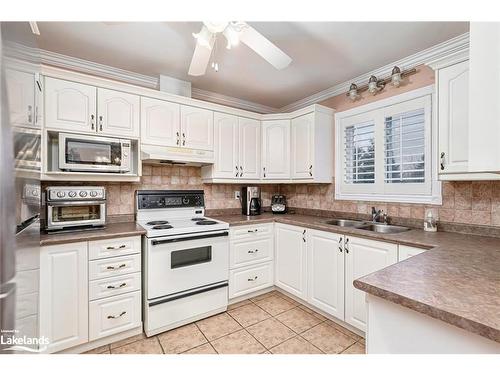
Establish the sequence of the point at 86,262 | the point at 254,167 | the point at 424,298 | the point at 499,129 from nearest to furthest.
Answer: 1. the point at 499,129
2. the point at 424,298
3. the point at 86,262
4. the point at 254,167

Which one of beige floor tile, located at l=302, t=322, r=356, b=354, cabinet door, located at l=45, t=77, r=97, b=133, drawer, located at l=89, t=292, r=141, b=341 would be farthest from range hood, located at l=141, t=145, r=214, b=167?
beige floor tile, located at l=302, t=322, r=356, b=354

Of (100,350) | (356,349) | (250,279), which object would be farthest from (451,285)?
(100,350)

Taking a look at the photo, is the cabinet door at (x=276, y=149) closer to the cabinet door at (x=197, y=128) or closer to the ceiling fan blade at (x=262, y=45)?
the cabinet door at (x=197, y=128)

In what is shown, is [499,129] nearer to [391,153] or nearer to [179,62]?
[391,153]

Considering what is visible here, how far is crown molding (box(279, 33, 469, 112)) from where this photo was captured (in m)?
1.91

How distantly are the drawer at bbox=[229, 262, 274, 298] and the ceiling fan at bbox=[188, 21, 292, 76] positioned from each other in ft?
6.45

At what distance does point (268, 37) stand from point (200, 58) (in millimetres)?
626

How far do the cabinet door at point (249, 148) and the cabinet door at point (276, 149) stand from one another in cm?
9

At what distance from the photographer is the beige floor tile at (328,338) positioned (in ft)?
6.05

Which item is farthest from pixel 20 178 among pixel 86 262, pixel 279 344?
pixel 279 344

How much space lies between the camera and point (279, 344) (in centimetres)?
187

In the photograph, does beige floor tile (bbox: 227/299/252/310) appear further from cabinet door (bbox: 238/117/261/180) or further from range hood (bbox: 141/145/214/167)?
range hood (bbox: 141/145/214/167)

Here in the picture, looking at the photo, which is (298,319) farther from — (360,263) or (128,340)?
(128,340)
